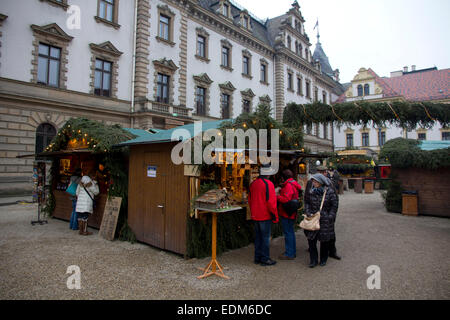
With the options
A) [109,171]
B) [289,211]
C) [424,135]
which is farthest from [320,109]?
[424,135]

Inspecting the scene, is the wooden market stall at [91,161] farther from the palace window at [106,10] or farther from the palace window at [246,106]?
the palace window at [246,106]

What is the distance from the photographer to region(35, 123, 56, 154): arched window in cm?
1582

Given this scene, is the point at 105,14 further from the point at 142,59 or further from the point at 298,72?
the point at 298,72

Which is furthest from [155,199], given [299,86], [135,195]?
[299,86]

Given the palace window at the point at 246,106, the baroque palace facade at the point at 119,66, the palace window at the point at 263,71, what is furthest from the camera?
the palace window at the point at 263,71

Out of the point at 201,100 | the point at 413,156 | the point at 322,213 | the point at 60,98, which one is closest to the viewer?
the point at 322,213

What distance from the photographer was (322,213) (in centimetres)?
537

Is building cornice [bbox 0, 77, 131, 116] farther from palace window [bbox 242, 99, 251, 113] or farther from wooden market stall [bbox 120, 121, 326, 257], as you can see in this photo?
palace window [bbox 242, 99, 251, 113]

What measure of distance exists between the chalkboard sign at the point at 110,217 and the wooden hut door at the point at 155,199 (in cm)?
106

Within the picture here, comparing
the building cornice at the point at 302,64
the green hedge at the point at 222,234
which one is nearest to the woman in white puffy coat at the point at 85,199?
the green hedge at the point at 222,234

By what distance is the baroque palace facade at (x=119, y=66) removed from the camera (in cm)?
1500

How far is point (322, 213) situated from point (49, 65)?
1729cm

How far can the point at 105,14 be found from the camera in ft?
60.4

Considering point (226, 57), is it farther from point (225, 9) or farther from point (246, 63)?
point (225, 9)
